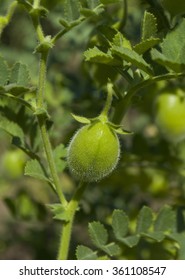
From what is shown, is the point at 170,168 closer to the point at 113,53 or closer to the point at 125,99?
the point at 125,99

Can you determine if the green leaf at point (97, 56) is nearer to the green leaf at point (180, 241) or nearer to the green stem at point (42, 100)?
the green stem at point (42, 100)

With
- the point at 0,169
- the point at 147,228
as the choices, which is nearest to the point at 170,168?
the point at 147,228

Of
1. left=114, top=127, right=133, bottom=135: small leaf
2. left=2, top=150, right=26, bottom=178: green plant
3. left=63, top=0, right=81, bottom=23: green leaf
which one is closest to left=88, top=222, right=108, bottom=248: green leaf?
left=114, top=127, right=133, bottom=135: small leaf

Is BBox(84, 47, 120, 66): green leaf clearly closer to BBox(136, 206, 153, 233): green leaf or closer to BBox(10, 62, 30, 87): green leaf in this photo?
BBox(10, 62, 30, 87): green leaf

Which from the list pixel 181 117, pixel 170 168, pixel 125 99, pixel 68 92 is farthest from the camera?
pixel 68 92

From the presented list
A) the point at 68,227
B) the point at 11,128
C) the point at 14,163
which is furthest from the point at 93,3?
the point at 14,163

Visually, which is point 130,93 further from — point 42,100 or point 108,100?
point 42,100
